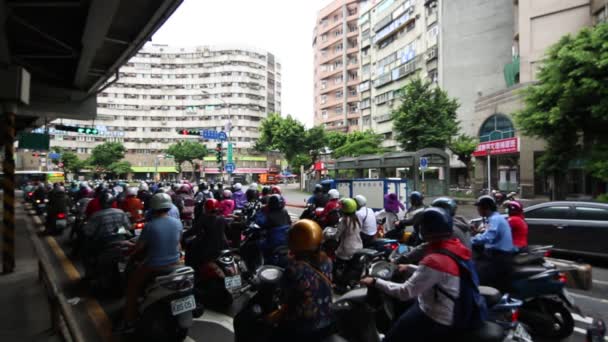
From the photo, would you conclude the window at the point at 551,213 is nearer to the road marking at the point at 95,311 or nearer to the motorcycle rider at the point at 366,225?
the motorcycle rider at the point at 366,225

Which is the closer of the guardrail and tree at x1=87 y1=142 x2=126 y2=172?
the guardrail

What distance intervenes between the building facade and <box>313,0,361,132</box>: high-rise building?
28314 mm

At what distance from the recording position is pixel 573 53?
14.9 meters

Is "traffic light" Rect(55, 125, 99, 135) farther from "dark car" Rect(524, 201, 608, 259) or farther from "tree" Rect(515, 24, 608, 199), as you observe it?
"tree" Rect(515, 24, 608, 199)

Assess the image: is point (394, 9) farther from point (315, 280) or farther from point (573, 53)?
point (315, 280)

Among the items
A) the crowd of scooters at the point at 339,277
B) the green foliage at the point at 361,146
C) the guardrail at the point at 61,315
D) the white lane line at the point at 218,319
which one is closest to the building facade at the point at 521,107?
the green foliage at the point at 361,146

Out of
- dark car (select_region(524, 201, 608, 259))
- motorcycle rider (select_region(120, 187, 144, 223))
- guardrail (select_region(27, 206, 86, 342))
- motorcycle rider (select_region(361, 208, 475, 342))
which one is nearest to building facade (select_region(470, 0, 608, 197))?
dark car (select_region(524, 201, 608, 259))

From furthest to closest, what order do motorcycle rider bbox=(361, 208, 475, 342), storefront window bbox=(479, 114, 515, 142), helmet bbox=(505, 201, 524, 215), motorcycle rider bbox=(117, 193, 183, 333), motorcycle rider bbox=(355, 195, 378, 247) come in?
storefront window bbox=(479, 114, 515, 142) < motorcycle rider bbox=(355, 195, 378, 247) < helmet bbox=(505, 201, 524, 215) < motorcycle rider bbox=(117, 193, 183, 333) < motorcycle rider bbox=(361, 208, 475, 342)

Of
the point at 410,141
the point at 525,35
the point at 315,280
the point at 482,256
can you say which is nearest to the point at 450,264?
the point at 315,280

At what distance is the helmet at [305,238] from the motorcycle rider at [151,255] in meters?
2.05

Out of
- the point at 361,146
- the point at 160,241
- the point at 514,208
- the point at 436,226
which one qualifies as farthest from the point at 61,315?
the point at 361,146

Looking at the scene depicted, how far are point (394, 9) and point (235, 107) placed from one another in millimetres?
37496

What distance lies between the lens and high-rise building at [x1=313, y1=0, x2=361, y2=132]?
6053 centimetres

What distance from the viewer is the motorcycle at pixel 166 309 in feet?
12.4
